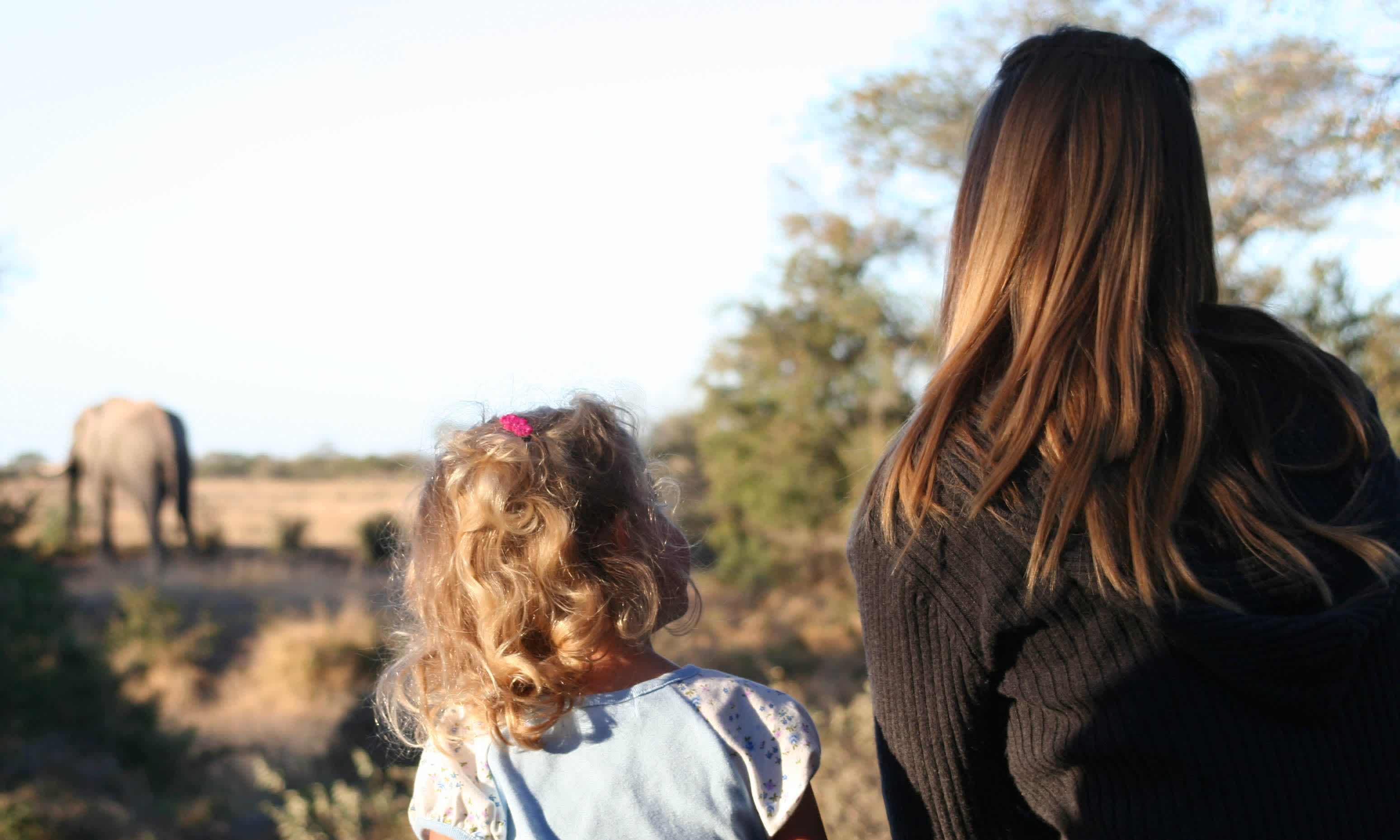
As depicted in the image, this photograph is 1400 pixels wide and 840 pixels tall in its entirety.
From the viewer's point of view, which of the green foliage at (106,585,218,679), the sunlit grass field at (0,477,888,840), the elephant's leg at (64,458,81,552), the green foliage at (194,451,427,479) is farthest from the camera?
the green foliage at (194,451,427,479)

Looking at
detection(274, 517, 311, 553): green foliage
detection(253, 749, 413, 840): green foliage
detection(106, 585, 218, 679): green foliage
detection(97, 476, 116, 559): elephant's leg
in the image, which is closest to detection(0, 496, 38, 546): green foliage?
detection(106, 585, 218, 679): green foliage

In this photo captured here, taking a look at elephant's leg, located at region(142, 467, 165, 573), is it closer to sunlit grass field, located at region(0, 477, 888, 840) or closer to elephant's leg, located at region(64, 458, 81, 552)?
sunlit grass field, located at region(0, 477, 888, 840)

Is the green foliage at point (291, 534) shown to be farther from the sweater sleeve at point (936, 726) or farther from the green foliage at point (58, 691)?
the sweater sleeve at point (936, 726)

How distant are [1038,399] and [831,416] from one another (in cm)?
1419

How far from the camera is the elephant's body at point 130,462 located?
15.7 meters

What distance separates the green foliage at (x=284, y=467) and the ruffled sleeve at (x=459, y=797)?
4387 cm

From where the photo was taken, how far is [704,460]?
17.6m

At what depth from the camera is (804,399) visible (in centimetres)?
1546

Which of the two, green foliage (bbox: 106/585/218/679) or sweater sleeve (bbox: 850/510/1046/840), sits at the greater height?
sweater sleeve (bbox: 850/510/1046/840)

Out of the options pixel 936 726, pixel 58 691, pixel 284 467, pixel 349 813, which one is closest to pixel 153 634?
pixel 58 691

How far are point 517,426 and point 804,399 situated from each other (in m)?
13.8

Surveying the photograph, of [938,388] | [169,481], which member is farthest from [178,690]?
[938,388]

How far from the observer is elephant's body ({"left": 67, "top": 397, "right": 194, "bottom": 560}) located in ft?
51.4

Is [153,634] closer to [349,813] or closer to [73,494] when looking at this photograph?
[73,494]
